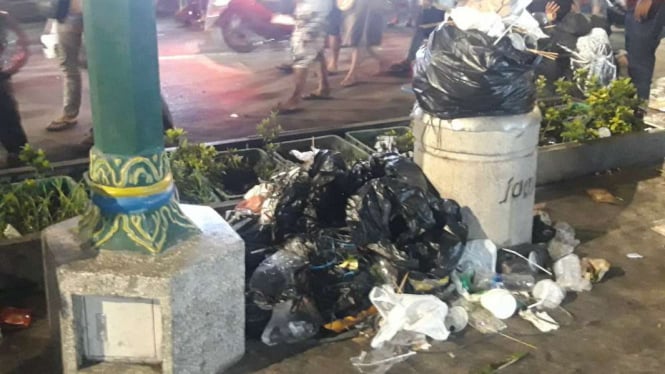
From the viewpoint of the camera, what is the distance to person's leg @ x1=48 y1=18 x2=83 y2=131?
577 cm

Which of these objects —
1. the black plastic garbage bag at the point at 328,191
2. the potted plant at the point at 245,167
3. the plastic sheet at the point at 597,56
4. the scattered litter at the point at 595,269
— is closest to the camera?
the black plastic garbage bag at the point at 328,191

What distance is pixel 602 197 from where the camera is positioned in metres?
5.12

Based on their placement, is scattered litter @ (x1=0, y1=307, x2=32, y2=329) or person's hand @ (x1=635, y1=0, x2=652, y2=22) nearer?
scattered litter @ (x1=0, y1=307, x2=32, y2=329)

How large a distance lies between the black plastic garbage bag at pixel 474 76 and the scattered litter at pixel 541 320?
1014mm

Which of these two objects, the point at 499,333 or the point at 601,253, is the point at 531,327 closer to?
the point at 499,333

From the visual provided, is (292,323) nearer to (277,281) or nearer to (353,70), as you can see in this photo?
(277,281)

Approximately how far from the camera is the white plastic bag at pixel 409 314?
3359mm

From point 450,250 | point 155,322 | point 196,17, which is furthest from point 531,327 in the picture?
point 196,17

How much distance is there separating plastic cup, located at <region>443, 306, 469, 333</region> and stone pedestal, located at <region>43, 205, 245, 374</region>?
100 centimetres

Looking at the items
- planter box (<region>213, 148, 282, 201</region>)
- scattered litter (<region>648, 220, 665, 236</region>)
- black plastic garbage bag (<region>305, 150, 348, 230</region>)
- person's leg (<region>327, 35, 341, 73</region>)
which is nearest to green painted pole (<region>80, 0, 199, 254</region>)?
black plastic garbage bag (<region>305, 150, 348, 230</region>)

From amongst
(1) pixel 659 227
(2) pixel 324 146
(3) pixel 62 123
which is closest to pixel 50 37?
(3) pixel 62 123

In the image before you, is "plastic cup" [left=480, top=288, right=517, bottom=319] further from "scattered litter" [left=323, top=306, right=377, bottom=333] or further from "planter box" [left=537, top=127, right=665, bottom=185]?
"planter box" [left=537, top=127, right=665, bottom=185]

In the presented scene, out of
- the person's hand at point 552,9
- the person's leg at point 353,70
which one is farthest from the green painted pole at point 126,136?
the person's hand at point 552,9

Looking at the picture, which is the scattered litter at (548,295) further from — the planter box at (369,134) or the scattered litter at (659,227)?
the planter box at (369,134)
